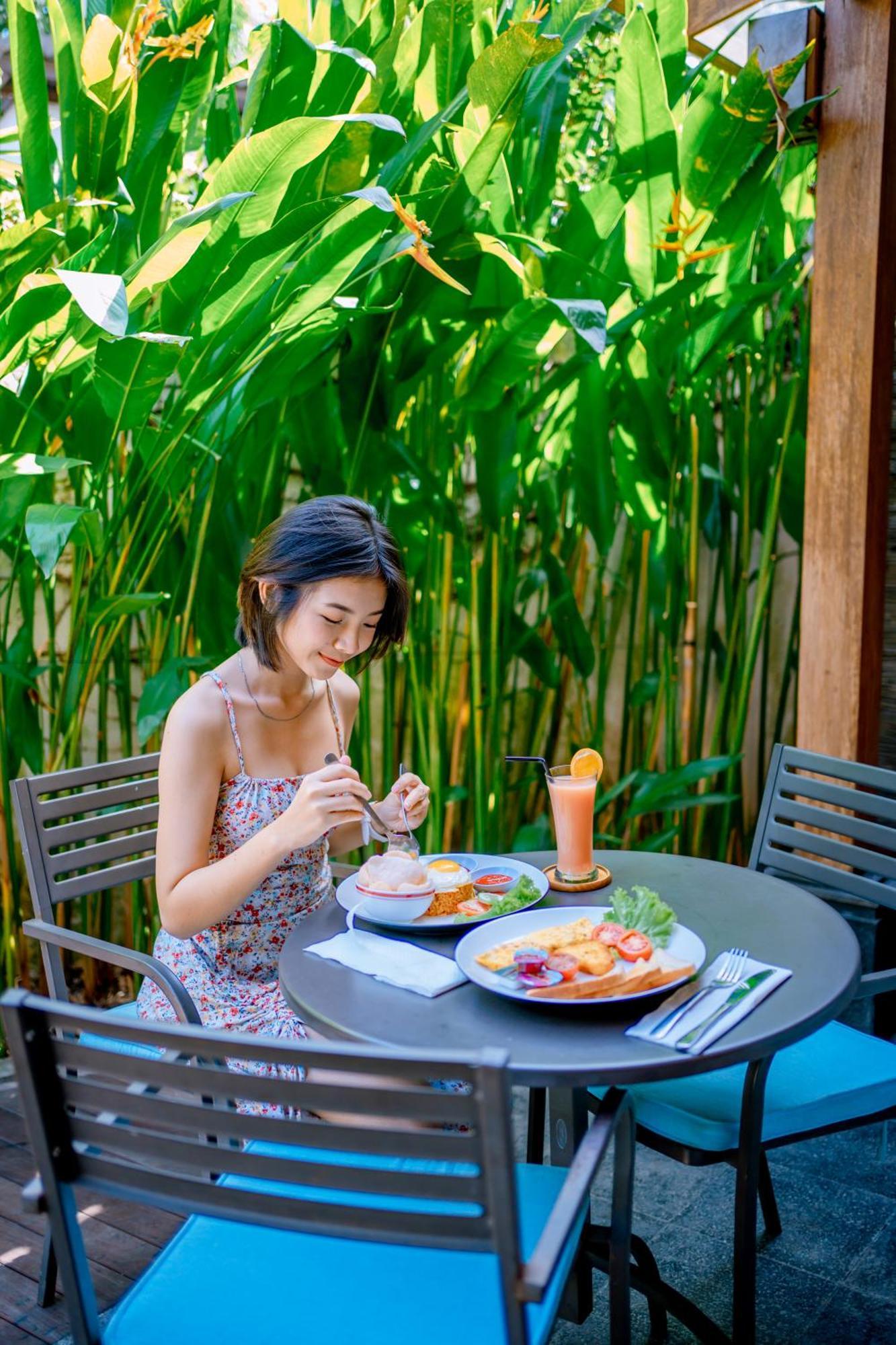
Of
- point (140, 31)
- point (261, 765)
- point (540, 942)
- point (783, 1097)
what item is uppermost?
point (140, 31)

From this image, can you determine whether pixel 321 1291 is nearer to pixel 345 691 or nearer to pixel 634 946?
pixel 634 946

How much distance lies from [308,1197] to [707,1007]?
1.26 feet

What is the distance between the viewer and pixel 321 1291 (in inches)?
36.1

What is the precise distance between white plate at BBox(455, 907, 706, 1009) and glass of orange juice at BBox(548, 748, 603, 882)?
0.11 meters

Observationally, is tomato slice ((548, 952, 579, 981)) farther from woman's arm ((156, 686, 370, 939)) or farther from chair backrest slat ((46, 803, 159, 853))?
chair backrest slat ((46, 803, 159, 853))

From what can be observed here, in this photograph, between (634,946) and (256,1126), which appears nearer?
(256,1126)

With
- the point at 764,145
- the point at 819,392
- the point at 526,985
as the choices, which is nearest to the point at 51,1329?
the point at 526,985

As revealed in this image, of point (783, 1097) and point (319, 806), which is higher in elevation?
point (319, 806)

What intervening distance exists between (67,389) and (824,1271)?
69.1 inches

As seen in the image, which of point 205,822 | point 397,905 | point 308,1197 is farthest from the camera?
point 205,822

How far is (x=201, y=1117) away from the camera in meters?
0.76

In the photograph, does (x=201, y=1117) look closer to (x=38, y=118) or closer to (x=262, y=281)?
(x=262, y=281)

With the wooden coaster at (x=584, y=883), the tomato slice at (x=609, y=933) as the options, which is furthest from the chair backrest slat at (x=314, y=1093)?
the wooden coaster at (x=584, y=883)

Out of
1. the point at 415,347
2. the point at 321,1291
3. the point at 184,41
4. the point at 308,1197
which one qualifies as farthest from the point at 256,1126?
the point at 184,41
